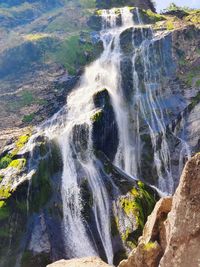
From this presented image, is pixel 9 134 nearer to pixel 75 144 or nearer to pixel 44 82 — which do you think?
pixel 75 144

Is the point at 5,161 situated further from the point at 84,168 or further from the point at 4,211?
the point at 84,168

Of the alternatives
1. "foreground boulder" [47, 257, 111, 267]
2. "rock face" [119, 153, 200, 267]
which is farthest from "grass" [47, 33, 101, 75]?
"rock face" [119, 153, 200, 267]

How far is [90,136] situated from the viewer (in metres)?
36.3

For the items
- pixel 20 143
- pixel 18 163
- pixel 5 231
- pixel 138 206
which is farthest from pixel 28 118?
pixel 138 206

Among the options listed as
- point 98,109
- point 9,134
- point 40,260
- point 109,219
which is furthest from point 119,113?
point 40,260

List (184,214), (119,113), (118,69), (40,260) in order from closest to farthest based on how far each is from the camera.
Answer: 1. (184,214)
2. (40,260)
3. (119,113)
4. (118,69)

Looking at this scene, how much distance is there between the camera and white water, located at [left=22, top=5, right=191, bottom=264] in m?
30.5

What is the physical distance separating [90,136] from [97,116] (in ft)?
6.42

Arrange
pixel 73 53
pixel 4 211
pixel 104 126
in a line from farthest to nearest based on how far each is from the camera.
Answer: pixel 73 53 → pixel 104 126 → pixel 4 211

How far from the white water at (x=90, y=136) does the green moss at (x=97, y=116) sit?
45cm

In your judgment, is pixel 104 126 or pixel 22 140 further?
pixel 104 126

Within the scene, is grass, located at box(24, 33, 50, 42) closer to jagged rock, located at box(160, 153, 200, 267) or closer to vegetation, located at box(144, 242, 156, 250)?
vegetation, located at box(144, 242, 156, 250)

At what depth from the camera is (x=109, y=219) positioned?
30.6 m

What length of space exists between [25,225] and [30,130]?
36.4ft
